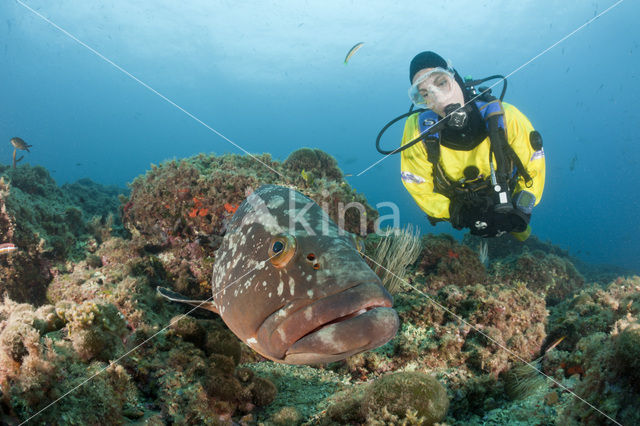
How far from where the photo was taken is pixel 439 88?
5566 millimetres

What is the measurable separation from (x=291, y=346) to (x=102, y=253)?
499cm

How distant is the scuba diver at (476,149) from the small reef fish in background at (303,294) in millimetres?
3608

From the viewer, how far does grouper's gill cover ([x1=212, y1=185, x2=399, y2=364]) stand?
185cm

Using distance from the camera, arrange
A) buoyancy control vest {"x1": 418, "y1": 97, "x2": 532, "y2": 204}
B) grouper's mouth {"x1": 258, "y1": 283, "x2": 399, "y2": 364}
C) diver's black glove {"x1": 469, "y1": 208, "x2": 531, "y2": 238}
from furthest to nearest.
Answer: diver's black glove {"x1": 469, "y1": 208, "x2": 531, "y2": 238} → buoyancy control vest {"x1": 418, "y1": 97, "x2": 532, "y2": 204} → grouper's mouth {"x1": 258, "y1": 283, "x2": 399, "y2": 364}

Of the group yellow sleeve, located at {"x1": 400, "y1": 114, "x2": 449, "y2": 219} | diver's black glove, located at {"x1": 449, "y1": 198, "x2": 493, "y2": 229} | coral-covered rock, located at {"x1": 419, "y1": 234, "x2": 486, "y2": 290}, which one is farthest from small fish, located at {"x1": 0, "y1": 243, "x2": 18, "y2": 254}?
diver's black glove, located at {"x1": 449, "y1": 198, "x2": 493, "y2": 229}

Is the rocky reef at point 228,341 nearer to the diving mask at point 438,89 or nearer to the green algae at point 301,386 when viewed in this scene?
the green algae at point 301,386

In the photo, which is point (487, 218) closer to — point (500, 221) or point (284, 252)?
point (500, 221)

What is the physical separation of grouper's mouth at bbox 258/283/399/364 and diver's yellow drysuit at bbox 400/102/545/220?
189 inches

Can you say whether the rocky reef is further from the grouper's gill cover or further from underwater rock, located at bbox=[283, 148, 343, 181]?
the grouper's gill cover

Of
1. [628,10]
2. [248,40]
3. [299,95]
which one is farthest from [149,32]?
[628,10]

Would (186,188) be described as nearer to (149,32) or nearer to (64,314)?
(64,314)

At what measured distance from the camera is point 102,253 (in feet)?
17.5

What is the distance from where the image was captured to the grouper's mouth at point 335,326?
1792 millimetres

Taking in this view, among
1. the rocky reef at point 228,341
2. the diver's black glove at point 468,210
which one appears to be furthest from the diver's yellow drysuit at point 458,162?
the rocky reef at point 228,341
